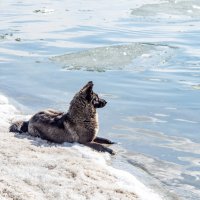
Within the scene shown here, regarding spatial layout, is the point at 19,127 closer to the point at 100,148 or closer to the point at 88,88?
the point at 88,88

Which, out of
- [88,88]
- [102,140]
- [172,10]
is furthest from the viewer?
[172,10]

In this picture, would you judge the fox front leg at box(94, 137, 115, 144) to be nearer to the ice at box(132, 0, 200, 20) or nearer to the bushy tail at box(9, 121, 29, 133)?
the bushy tail at box(9, 121, 29, 133)

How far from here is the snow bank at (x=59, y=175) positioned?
262 inches

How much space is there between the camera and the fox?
9570 mm

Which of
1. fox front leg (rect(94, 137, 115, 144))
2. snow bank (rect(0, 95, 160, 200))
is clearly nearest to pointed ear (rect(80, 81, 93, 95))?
fox front leg (rect(94, 137, 115, 144))

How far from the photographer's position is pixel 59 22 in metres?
23.9

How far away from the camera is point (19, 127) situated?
32.5 feet

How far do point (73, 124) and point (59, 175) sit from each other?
2.58 m

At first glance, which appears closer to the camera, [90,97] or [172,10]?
[90,97]

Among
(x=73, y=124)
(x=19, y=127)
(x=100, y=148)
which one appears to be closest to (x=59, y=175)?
(x=100, y=148)

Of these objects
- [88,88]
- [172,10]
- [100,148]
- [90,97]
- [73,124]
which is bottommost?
[100,148]

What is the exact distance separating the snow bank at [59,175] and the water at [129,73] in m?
0.45

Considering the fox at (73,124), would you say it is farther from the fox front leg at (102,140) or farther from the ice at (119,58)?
the ice at (119,58)

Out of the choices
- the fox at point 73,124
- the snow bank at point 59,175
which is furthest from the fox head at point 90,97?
the snow bank at point 59,175
